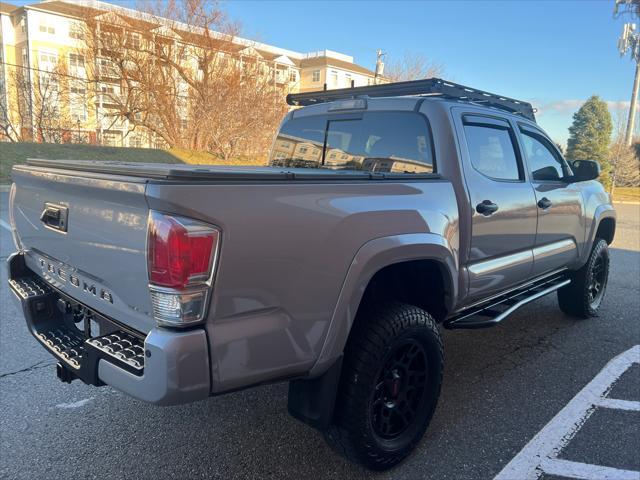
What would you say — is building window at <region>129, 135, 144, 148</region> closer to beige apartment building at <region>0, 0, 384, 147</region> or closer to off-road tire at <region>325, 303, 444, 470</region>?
beige apartment building at <region>0, 0, 384, 147</region>

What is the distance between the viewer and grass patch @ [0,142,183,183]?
18.8m

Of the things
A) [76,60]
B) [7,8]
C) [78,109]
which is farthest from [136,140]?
[7,8]

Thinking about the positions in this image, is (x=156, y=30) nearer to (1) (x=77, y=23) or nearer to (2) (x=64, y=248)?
(1) (x=77, y=23)

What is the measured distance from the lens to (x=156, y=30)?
27500 millimetres

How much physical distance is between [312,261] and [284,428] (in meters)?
1.39

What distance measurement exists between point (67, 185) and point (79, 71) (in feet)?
102

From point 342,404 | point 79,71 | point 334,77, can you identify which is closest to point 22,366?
point 342,404

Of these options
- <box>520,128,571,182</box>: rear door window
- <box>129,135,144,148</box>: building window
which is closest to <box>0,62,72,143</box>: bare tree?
<box>129,135,144,148</box>: building window

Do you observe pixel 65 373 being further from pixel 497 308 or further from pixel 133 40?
pixel 133 40

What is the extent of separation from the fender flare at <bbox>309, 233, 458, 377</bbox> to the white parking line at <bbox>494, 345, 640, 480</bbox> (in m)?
1.15

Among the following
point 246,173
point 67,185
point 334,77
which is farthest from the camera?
point 334,77

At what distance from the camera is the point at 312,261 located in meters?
2.01

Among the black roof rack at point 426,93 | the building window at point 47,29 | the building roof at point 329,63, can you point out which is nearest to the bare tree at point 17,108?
the building window at point 47,29

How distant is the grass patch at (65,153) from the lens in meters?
18.8
